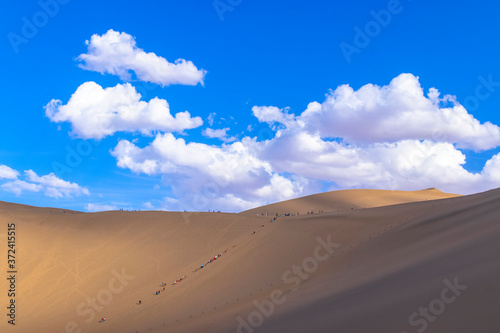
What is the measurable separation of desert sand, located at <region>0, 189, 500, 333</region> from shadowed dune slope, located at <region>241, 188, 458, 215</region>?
30.1 metres

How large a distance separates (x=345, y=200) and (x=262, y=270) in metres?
46.0


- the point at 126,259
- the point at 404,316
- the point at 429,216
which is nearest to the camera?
the point at 404,316

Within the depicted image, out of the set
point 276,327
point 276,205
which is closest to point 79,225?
point 276,327

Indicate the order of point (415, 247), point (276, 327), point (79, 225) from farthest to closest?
point (79, 225) < point (415, 247) < point (276, 327)

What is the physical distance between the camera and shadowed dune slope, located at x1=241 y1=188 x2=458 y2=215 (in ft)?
205

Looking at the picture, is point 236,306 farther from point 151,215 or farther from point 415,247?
point 151,215

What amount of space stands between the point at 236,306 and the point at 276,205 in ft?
159

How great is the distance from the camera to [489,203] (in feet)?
60.8

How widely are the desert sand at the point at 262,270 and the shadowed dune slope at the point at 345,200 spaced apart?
30.1 meters

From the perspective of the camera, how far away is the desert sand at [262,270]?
10609 millimetres

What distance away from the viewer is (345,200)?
6606cm

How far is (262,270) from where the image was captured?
2242 cm

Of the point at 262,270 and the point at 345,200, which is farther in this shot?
the point at 345,200

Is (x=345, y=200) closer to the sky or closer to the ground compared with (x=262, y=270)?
closer to the sky
